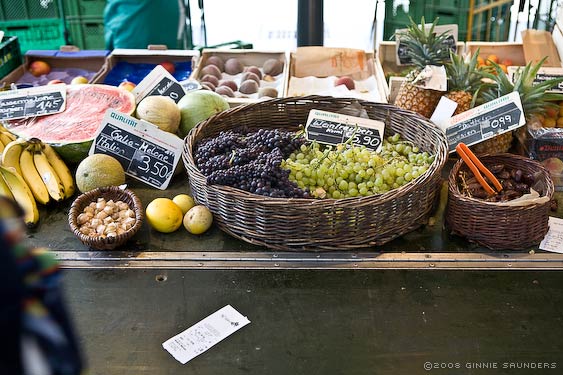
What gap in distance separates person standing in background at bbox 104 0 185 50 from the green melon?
1.61 metres

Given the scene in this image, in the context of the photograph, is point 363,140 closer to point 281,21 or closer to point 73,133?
point 73,133

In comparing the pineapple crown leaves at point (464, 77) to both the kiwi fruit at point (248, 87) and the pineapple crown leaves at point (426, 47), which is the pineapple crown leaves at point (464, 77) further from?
the kiwi fruit at point (248, 87)

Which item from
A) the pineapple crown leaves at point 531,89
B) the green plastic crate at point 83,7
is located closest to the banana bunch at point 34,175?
the pineapple crown leaves at point 531,89

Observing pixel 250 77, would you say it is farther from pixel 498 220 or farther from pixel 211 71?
pixel 498 220

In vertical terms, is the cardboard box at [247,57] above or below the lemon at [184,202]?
above

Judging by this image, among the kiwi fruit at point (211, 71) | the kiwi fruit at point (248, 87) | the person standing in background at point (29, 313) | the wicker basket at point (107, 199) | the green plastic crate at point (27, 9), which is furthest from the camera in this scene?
the green plastic crate at point (27, 9)

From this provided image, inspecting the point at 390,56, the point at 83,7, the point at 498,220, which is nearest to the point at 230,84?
the point at 390,56

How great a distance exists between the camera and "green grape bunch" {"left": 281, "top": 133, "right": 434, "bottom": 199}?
1.75m

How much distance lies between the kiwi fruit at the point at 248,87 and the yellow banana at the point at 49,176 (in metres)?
1.28

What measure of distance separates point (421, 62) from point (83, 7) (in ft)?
11.0

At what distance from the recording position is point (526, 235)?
1.73 metres

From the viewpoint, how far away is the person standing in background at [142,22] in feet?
13.0

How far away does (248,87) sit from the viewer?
10.2 feet

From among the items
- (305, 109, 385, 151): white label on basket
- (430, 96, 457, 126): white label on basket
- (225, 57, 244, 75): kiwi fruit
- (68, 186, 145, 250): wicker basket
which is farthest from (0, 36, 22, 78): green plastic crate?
(430, 96, 457, 126): white label on basket
